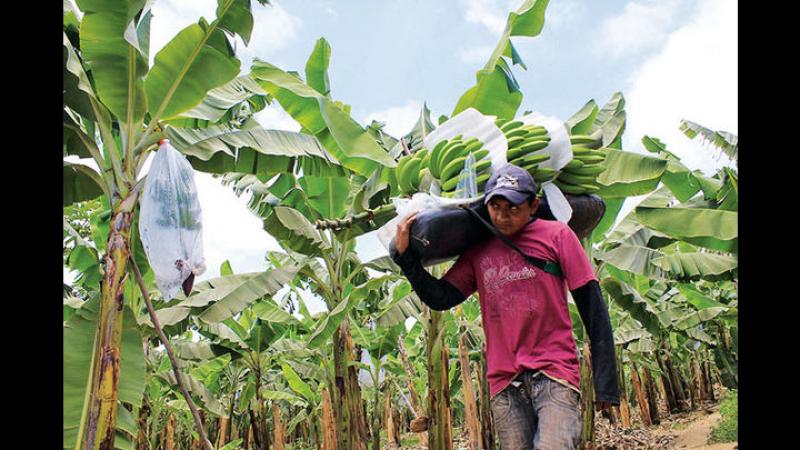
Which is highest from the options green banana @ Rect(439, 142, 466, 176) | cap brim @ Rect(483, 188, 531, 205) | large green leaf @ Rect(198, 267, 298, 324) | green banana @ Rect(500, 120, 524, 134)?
green banana @ Rect(500, 120, 524, 134)

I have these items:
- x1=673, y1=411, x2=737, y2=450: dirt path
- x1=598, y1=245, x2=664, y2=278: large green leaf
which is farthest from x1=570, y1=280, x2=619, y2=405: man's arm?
x1=673, y1=411, x2=737, y2=450: dirt path

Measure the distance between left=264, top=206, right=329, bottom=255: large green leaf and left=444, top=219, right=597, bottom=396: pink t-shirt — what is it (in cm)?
305

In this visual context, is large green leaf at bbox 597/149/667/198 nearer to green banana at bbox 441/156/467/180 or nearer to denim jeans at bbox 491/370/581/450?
green banana at bbox 441/156/467/180

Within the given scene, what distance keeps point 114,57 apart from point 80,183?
933mm

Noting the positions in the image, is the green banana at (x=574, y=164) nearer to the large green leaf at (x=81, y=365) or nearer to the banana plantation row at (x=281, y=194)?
the banana plantation row at (x=281, y=194)

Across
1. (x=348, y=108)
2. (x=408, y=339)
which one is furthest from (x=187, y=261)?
(x=408, y=339)

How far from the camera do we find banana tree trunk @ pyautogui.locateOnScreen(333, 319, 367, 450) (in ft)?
18.7

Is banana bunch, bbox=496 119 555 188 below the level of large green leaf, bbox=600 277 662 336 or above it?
above

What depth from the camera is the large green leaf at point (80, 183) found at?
355cm

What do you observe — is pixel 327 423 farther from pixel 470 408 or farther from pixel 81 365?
pixel 81 365

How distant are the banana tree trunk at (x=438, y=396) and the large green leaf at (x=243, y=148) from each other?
5.97 ft

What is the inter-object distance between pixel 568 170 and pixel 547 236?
21.0 inches
